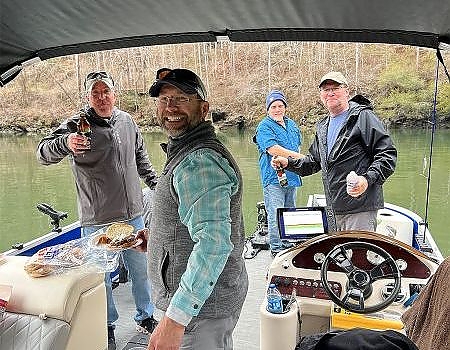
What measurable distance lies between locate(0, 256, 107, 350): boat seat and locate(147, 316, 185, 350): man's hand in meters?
0.57

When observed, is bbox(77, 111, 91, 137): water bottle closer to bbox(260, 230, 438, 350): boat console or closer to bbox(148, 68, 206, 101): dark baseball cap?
Answer: bbox(148, 68, 206, 101): dark baseball cap

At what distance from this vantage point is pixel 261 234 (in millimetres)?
4832

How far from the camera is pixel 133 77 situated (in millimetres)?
16188

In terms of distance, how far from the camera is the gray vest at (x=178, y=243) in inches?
58.9

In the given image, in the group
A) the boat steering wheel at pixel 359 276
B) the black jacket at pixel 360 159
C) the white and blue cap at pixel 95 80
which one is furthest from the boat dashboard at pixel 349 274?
the white and blue cap at pixel 95 80

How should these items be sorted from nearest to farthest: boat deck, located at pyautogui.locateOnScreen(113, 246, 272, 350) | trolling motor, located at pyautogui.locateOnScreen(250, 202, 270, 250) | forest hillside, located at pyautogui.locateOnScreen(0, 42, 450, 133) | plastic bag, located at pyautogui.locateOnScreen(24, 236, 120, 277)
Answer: plastic bag, located at pyautogui.locateOnScreen(24, 236, 120, 277), boat deck, located at pyautogui.locateOnScreen(113, 246, 272, 350), trolling motor, located at pyautogui.locateOnScreen(250, 202, 270, 250), forest hillside, located at pyautogui.locateOnScreen(0, 42, 450, 133)

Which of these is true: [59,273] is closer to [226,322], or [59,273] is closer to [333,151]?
[226,322]

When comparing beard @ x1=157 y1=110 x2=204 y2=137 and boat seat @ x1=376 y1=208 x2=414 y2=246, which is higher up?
beard @ x1=157 y1=110 x2=204 y2=137

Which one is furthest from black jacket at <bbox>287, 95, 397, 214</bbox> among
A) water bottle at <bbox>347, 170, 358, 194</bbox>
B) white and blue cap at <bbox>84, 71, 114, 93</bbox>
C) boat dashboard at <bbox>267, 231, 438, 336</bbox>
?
white and blue cap at <bbox>84, 71, 114, 93</bbox>

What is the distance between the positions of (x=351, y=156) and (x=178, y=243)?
1.81 m

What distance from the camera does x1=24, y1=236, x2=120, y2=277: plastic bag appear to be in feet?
6.47

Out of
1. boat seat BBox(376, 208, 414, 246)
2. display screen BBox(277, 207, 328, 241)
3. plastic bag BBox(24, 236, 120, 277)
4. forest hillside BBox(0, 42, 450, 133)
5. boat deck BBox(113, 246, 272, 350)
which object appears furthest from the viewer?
forest hillside BBox(0, 42, 450, 133)

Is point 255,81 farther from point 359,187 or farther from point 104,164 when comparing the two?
point 104,164

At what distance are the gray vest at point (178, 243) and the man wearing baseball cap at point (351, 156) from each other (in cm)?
147
